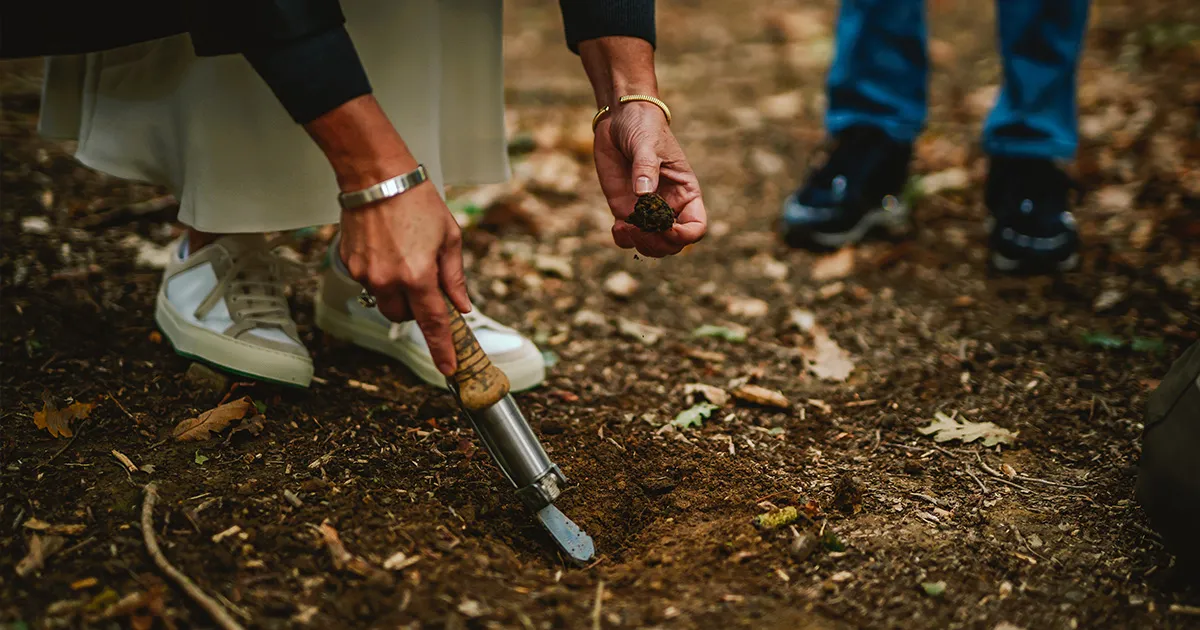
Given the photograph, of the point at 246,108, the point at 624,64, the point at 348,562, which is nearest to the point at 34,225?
the point at 246,108

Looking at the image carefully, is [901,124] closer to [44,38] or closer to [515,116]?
[515,116]

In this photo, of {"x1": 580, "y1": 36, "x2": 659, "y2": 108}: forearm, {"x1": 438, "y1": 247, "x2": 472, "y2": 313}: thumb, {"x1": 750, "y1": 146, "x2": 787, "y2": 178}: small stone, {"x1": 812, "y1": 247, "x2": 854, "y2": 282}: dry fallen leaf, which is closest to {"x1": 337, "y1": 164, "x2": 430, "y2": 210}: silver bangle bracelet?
{"x1": 438, "y1": 247, "x2": 472, "y2": 313}: thumb

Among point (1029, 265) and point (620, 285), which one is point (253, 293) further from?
point (1029, 265)

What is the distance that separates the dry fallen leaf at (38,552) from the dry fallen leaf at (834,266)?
85.4 inches

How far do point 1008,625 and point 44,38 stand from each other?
82.7 inches

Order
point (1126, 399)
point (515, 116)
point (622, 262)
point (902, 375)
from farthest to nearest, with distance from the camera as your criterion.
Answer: point (515, 116)
point (622, 262)
point (902, 375)
point (1126, 399)

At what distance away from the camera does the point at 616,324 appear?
2.57 meters

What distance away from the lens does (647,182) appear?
164cm

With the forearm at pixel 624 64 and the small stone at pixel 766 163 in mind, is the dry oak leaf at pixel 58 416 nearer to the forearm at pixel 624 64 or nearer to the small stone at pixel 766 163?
the forearm at pixel 624 64

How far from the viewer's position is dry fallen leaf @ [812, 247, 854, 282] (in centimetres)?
285

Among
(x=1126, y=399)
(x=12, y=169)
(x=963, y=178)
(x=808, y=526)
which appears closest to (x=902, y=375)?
(x=1126, y=399)

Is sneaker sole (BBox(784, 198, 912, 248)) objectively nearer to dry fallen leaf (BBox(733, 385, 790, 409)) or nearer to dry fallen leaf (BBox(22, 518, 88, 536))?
dry fallen leaf (BBox(733, 385, 790, 409))

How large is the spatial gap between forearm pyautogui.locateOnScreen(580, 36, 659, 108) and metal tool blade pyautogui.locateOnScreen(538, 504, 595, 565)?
2.68 ft

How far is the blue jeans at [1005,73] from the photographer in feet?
8.86
